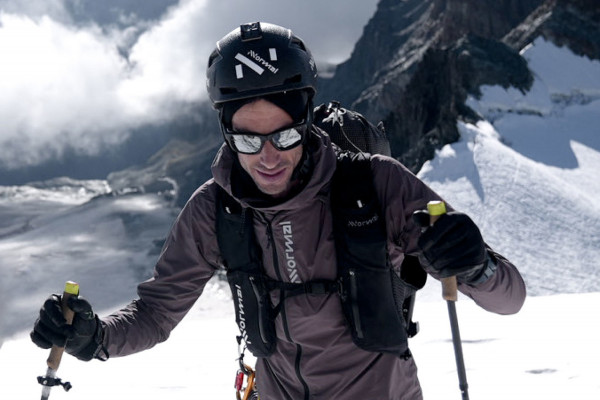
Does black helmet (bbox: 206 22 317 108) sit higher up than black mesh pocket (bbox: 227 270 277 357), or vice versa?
black helmet (bbox: 206 22 317 108)

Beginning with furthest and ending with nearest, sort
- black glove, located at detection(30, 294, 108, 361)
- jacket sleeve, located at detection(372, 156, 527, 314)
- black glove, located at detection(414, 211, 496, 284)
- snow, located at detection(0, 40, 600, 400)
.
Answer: snow, located at detection(0, 40, 600, 400), black glove, located at detection(30, 294, 108, 361), jacket sleeve, located at detection(372, 156, 527, 314), black glove, located at detection(414, 211, 496, 284)

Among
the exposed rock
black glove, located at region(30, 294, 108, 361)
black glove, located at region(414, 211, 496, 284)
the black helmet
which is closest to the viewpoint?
black glove, located at region(414, 211, 496, 284)

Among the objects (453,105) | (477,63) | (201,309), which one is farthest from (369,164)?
(201,309)

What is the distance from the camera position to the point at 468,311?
32.8 feet

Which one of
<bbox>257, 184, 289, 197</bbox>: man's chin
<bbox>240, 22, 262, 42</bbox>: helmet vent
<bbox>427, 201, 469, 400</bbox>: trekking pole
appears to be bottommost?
<bbox>427, 201, 469, 400</bbox>: trekking pole

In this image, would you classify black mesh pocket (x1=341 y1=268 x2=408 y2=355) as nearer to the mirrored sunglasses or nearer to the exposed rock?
the mirrored sunglasses

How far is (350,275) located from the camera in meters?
2.87

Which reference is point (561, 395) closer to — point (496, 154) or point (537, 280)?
point (537, 280)

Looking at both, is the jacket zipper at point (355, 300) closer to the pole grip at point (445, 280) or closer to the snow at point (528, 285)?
the pole grip at point (445, 280)

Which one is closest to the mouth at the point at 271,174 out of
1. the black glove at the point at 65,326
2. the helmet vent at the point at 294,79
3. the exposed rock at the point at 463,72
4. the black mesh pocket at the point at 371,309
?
the helmet vent at the point at 294,79

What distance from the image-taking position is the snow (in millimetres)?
7012

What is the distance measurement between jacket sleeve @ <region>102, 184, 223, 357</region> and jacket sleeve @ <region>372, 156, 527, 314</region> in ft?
3.02

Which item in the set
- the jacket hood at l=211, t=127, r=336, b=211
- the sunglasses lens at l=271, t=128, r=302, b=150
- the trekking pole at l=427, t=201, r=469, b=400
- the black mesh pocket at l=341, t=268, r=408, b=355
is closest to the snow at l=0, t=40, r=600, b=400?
the trekking pole at l=427, t=201, r=469, b=400

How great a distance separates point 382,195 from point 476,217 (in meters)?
19.4
